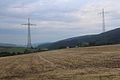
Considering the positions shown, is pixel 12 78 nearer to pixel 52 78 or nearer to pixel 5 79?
pixel 5 79

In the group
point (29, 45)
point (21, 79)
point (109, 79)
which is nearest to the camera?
point (109, 79)

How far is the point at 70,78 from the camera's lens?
2125cm

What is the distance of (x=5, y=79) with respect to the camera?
2345cm

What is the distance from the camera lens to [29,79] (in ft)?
73.2

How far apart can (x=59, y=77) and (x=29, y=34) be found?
105 m

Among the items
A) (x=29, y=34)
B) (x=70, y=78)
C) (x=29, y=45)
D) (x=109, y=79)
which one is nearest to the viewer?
(x=109, y=79)

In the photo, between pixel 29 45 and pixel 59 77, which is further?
pixel 29 45

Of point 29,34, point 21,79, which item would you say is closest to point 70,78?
point 21,79

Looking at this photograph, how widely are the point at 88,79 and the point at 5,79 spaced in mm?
6406

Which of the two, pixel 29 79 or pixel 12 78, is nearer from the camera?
pixel 29 79

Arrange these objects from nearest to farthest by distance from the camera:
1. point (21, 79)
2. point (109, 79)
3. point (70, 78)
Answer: point (109, 79) < point (70, 78) < point (21, 79)

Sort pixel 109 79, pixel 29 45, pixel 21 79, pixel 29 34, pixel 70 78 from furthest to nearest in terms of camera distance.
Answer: pixel 29 45, pixel 29 34, pixel 21 79, pixel 70 78, pixel 109 79

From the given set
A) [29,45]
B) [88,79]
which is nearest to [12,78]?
[88,79]

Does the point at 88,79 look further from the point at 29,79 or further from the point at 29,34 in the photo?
the point at 29,34
